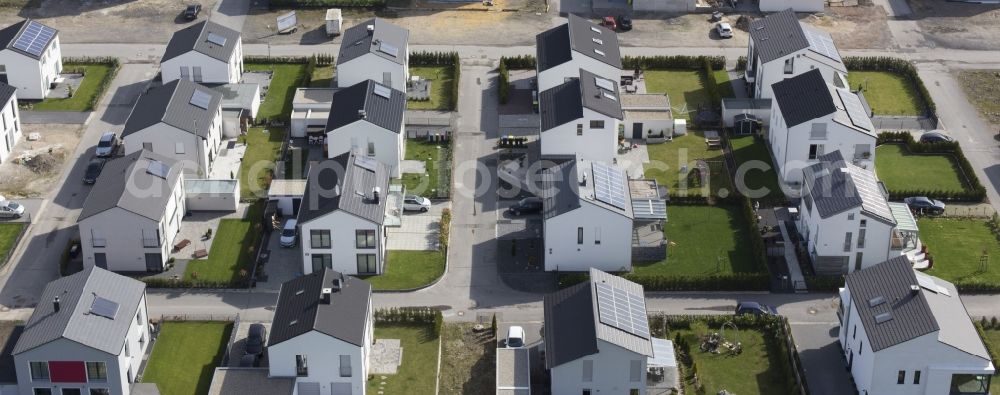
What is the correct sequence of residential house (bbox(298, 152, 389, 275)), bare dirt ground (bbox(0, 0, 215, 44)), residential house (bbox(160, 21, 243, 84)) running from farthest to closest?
bare dirt ground (bbox(0, 0, 215, 44)) → residential house (bbox(160, 21, 243, 84)) → residential house (bbox(298, 152, 389, 275))

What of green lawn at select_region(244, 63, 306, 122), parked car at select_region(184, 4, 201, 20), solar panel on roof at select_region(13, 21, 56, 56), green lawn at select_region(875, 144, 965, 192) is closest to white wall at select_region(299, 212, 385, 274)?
green lawn at select_region(244, 63, 306, 122)

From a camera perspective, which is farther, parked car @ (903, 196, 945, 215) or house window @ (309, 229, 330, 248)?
parked car @ (903, 196, 945, 215)

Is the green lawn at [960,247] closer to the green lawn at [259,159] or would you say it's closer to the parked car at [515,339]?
the parked car at [515,339]

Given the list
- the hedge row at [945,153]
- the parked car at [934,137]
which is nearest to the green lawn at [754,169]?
the hedge row at [945,153]

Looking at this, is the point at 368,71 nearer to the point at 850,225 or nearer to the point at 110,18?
the point at 110,18

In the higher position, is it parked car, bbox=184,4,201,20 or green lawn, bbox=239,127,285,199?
green lawn, bbox=239,127,285,199

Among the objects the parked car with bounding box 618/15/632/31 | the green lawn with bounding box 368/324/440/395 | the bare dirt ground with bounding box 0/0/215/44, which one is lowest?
the bare dirt ground with bounding box 0/0/215/44

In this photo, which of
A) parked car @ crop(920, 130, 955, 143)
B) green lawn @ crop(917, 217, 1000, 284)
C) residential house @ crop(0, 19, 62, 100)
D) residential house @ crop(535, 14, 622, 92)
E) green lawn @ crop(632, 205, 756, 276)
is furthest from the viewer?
residential house @ crop(0, 19, 62, 100)

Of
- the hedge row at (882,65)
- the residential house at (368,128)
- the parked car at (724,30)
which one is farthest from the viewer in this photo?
the parked car at (724,30)

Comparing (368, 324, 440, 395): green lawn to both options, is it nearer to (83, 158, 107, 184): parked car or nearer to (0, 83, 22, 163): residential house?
(83, 158, 107, 184): parked car
